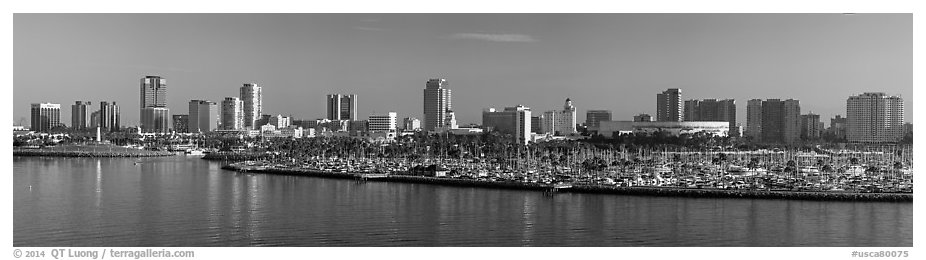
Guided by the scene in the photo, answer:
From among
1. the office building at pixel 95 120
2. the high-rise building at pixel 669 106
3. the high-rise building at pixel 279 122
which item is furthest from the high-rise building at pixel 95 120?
the high-rise building at pixel 669 106

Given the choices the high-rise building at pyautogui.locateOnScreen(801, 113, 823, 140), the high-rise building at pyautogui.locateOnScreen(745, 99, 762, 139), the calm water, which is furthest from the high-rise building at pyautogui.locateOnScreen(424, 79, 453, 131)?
the high-rise building at pyautogui.locateOnScreen(801, 113, 823, 140)

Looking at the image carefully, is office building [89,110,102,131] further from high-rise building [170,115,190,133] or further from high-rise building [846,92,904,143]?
high-rise building [846,92,904,143]

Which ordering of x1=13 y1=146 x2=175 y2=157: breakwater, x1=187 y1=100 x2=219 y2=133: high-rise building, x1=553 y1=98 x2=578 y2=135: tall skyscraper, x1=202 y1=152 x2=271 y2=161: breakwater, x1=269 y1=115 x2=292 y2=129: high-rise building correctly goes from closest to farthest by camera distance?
x1=553 y1=98 x2=578 y2=135: tall skyscraper < x1=13 y1=146 x2=175 y2=157: breakwater < x1=202 y1=152 x2=271 y2=161: breakwater < x1=187 y1=100 x2=219 y2=133: high-rise building < x1=269 y1=115 x2=292 y2=129: high-rise building

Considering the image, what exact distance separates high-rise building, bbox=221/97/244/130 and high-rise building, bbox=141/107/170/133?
1396 millimetres

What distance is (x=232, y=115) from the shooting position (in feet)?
78.9

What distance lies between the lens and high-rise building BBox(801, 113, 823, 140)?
1238cm

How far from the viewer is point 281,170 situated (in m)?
12.9

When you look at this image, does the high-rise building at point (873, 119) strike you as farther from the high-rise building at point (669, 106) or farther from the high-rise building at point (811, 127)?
the high-rise building at point (669, 106)

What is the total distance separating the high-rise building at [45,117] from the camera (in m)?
13.0

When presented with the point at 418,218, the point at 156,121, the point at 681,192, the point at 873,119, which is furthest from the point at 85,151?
the point at 873,119
